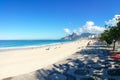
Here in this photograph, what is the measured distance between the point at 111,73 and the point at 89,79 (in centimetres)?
271

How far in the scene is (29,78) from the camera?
44.3 feet

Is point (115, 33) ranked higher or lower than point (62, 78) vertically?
higher

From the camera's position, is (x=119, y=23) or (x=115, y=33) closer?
(x=119, y=23)

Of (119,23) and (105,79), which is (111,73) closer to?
(105,79)

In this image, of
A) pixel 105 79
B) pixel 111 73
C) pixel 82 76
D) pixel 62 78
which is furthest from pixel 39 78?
pixel 111 73

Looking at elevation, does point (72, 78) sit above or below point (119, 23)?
below

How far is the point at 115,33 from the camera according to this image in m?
31.8

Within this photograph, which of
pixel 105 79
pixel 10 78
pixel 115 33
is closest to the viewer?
pixel 105 79

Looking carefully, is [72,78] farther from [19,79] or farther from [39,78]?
[19,79]

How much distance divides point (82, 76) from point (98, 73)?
5.50 ft

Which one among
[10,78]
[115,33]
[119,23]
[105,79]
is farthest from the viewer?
[115,33]

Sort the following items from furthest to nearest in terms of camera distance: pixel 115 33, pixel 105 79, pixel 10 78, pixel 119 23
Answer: pixel 115 33
pixel 119 23
pixel 10 78
pixel 105 79

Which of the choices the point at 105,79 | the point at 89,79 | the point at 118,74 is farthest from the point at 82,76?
the point at 118,74

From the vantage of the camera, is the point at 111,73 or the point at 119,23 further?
the point at 119,23
